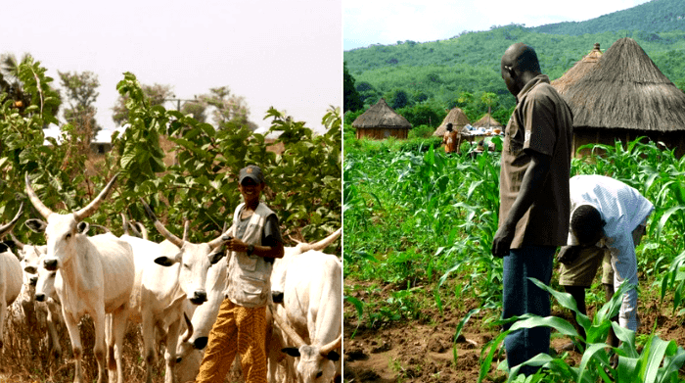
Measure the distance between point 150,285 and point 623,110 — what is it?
350 inches

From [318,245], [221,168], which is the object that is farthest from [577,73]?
[318,245]

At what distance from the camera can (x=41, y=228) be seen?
354 cm

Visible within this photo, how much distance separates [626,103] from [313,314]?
9200mm

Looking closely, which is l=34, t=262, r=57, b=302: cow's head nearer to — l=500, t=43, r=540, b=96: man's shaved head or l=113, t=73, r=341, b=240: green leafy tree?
l=113, t=73, r=341, b=240: green leafy tree

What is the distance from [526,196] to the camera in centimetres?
228

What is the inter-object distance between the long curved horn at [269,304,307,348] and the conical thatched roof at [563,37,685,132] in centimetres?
869

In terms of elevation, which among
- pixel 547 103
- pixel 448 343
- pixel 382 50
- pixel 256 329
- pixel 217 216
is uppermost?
pixel 382 50

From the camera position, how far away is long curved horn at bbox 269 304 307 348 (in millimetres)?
3101

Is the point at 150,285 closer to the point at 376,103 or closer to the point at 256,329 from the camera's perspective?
the point at 256,329

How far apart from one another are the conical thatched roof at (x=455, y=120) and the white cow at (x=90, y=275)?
15486 millimetres

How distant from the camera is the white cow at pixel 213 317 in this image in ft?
11.1

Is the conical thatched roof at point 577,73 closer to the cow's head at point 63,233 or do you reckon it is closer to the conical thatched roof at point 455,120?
the conical thatched roof at point 455,120

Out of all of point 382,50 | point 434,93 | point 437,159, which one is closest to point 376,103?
point 382,50

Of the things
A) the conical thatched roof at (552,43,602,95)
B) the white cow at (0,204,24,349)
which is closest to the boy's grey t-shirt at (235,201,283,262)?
the white cow at (0,204,24,349)
